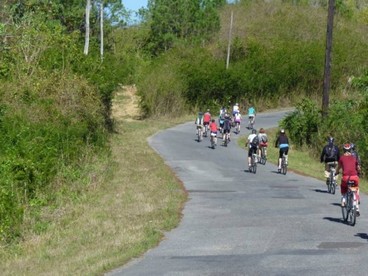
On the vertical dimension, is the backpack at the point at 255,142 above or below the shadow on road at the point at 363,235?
above

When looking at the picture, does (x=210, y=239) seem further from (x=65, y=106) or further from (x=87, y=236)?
(x=65, y=106)

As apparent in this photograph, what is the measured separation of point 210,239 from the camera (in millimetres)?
17281

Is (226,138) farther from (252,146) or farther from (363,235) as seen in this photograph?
(363,235)

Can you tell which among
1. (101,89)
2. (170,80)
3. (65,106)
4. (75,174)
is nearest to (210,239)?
(75,174)

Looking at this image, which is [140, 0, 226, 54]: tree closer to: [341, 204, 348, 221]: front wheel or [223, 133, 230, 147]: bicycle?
[223, 133, 230, 147]: bicycle

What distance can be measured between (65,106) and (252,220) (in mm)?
15658

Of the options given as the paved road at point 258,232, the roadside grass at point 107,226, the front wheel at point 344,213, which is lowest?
the roadside grass at point 107,226

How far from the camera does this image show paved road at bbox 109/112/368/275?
14.0 metres

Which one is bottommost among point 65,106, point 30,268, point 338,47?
point 30,268

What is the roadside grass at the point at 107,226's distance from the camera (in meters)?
15.1

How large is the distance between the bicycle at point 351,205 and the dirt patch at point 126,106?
1871 inches

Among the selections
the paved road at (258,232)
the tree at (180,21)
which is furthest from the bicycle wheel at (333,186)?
the tree at (180,21)

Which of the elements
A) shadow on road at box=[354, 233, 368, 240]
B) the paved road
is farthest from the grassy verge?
shadow on road at box=[354, 233, 368, 240]

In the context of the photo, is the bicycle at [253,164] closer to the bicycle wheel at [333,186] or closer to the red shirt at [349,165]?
the bicycle wheel at [333,186]
